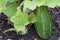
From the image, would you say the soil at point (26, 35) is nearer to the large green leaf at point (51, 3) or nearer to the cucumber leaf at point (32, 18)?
the cucumber leaf at point (32, 18)

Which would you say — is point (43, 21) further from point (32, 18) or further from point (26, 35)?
point (26, 35)

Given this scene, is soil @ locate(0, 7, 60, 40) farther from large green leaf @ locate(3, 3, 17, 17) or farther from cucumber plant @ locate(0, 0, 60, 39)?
large green leaf @ locate(3, 3, 17, 17)

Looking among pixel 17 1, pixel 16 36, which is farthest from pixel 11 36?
pixel 17 1

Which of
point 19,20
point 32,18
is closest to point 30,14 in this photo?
point 32,18

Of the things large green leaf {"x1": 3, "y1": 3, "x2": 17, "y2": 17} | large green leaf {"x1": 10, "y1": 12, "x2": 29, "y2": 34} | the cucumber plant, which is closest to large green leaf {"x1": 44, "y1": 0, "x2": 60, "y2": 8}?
the cucumber plant

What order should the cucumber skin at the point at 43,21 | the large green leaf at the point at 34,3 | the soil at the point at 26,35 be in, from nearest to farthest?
the large green leaf at the point at 34,3 → the cucumber skin at the point at 43,21 → the soil at the point at 26,35

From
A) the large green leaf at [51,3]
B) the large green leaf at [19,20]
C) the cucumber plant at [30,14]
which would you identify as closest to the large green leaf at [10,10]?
the cucumber plant at [30,14]
